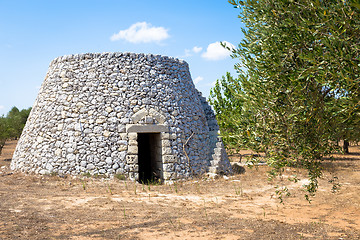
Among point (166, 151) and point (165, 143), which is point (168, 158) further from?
point (165, 143)

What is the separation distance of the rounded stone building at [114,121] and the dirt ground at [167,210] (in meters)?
0.75

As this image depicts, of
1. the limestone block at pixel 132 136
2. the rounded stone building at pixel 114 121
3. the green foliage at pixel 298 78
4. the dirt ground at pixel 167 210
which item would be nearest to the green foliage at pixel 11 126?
the rounded stone building at pixel 114 121

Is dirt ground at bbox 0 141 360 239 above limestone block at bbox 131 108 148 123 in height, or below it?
below

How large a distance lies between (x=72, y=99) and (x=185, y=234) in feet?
27.7

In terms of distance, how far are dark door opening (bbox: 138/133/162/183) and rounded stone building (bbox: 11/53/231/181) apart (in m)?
0.05

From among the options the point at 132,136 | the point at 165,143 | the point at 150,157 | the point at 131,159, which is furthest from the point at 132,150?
the point at 150,157

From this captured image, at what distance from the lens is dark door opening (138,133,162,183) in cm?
1318

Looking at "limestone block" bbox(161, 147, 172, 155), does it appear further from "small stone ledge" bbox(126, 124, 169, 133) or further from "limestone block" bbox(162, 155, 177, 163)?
"small stone ledge" bbox(126, 124, 169, 133)

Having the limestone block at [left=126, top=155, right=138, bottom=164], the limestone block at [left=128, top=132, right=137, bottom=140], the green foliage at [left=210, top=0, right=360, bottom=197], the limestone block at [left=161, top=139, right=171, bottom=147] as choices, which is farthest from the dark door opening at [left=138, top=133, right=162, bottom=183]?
the green foliage at [left=210, top=0, right=360, bottom=197]

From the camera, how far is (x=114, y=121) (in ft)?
41.1

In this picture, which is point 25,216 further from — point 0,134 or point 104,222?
point 0,134

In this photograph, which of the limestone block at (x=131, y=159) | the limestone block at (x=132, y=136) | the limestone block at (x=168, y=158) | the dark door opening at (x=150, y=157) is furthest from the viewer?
the dark door opening at (x=150, y=157)

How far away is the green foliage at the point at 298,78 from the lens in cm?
511

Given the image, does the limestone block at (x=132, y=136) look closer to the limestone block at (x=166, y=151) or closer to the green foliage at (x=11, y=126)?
the limestone block at (x=166, y=151)
